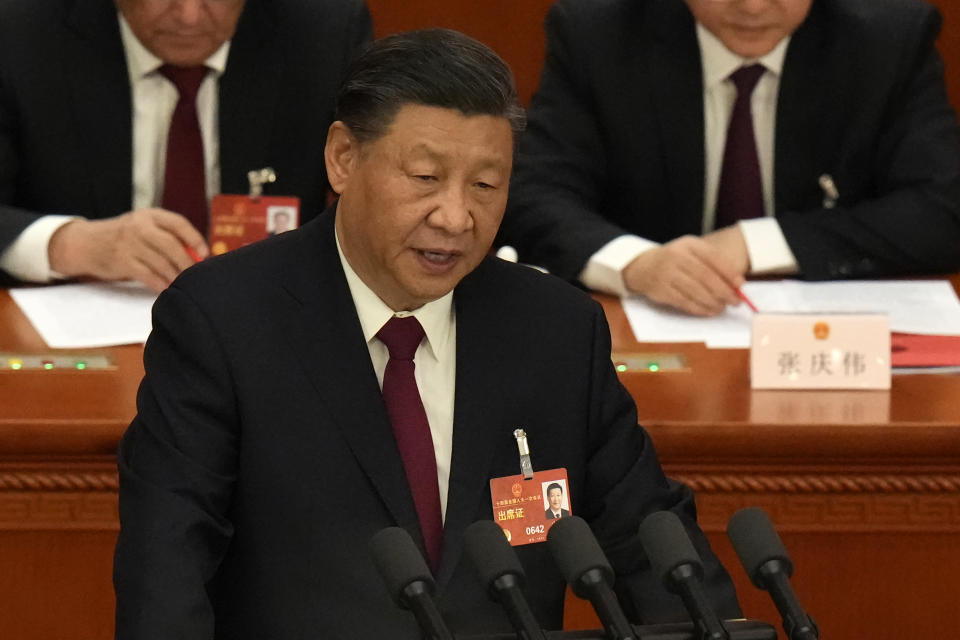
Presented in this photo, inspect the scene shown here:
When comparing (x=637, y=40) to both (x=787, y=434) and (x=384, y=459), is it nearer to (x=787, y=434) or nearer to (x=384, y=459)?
(x=787, y=434)

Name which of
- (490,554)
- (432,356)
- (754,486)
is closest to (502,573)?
(490,554)

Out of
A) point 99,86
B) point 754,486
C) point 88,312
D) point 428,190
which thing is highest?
point 428,190

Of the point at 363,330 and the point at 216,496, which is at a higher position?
the point at 363,330

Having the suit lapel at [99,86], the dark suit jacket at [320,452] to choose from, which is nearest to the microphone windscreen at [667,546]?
the dark suit jacket at [320,452]

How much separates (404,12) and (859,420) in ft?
6.15

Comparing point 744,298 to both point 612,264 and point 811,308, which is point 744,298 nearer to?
point 811,308

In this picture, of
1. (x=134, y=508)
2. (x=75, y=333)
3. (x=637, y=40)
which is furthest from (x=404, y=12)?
(x=134, y=508)

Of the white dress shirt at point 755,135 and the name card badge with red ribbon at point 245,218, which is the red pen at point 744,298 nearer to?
the white dress shirt at point 755,135

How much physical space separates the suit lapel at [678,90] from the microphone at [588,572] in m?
2.14

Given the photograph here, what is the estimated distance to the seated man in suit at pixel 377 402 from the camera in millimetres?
1794

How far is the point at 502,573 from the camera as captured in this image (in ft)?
4.33

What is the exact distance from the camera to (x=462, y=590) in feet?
6.31

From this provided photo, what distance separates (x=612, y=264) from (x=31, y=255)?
43.7 inches

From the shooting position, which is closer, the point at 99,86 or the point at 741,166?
the point at 99,86
